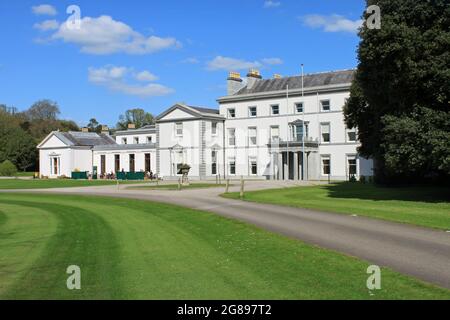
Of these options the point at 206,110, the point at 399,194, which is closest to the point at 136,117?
the point at 206,110

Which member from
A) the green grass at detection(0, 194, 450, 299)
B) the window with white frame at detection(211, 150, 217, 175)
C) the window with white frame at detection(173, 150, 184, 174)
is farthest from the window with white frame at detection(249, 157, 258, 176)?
the green grass at detection(0, 194, 450, 299)

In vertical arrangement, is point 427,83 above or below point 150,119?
below

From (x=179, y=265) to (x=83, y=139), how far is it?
269 ft

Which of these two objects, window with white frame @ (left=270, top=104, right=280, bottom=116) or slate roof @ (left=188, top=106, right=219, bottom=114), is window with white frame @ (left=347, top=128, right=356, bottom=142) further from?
slate roof @ (left=188, top=106, right=219, bottom=114)

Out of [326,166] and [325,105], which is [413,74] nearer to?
[325,105]

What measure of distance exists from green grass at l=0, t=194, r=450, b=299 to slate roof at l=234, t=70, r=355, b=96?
48359mm

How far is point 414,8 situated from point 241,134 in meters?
45.9

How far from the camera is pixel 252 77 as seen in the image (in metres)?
73.5
